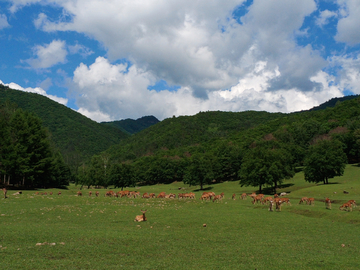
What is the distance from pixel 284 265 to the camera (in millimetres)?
9820

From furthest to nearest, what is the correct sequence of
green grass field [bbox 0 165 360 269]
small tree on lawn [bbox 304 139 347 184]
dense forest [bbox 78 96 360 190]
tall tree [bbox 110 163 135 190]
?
Result: tall tree [bbox 110 163 135 190], dense forest [bbox 78 96 360 190], small tree on lawn [bbox 304 139 347 184], green grass field [bbox 0 165 360 269]

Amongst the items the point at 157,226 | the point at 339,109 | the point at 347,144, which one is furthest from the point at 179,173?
the point at 157,226

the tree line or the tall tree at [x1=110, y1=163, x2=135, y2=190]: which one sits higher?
the tree line

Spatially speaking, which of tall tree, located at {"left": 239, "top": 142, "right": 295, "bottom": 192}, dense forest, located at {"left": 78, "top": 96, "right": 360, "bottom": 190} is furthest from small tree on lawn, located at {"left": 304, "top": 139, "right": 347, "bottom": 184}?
tall tree, located at {"left": 239, "top": 142, "right": 295, "bottom": 192}

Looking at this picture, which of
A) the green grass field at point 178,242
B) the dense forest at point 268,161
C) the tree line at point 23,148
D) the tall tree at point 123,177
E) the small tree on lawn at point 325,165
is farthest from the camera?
the tall tree at point 123,177

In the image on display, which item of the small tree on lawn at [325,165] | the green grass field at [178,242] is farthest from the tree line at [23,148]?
the small tree on lawn at [325,165]

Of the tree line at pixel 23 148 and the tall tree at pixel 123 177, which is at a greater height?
the tree line at pixel 23 148

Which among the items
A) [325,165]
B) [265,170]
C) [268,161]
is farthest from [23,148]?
[325,165]

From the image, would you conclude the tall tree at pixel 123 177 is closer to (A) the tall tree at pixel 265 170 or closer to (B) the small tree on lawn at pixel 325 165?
(A) the tall tree at pixel 265 170

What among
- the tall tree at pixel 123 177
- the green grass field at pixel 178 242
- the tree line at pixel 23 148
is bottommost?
the green grass field at pixel 178 242

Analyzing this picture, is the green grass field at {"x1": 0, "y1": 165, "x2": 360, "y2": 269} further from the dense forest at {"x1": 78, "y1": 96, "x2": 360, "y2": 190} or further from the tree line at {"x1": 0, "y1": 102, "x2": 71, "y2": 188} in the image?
the dense forest at {"x1": 78, "y1": 96, "x2": 360, "y2": 190}

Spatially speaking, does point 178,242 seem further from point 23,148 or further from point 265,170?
point 23,148

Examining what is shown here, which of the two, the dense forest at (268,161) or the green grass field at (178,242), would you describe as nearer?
the green grass field at (178,242)

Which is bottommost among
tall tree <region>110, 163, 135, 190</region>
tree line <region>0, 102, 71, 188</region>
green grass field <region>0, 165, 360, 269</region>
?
green grass field <region>0, 165, 360, 269</region>
